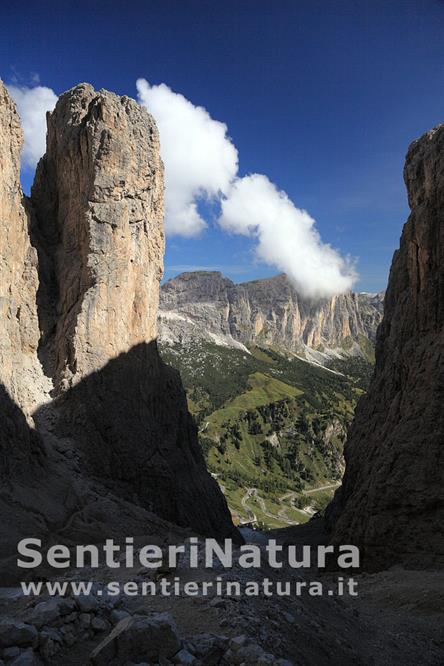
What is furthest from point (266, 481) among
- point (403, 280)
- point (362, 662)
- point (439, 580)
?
point (362, 662)

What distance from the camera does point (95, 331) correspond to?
3512 centimetres

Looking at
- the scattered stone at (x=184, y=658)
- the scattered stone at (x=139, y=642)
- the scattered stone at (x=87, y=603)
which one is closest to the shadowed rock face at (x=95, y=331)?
the scattered stone at (x=87, y=603)

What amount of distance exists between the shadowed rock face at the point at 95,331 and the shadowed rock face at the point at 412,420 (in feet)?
44.1

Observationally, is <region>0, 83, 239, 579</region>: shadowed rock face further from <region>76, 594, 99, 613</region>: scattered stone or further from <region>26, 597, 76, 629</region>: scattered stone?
<region>26, 597, 76, 629</region>: scattered stone

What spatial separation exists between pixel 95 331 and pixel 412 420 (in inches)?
925

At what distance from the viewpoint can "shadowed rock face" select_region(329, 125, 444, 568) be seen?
85.7ft

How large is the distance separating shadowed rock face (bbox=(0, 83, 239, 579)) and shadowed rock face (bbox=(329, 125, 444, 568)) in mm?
13446

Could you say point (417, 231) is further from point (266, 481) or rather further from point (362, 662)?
point (266, 481)

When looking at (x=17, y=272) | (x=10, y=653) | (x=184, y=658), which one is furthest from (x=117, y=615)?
(x=17, y=272)

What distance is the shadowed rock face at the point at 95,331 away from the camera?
1089 inches

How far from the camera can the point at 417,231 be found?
3391 cm

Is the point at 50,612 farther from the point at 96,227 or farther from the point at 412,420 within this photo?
the point at 96,227

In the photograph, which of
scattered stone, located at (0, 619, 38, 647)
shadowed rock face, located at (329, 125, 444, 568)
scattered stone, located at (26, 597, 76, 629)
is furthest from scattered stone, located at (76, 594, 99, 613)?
shadowed rock face, located at (329, 125, 444, 568)

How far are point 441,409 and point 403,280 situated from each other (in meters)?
17.0
